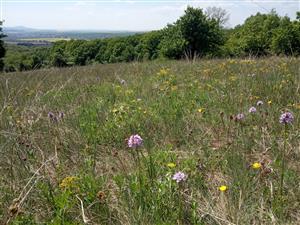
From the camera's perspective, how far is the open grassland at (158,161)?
2.13 metres

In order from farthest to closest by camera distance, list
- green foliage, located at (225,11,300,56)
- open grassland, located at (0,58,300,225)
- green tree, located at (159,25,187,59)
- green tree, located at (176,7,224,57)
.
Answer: green foliage, located at (225,11,300,56), green tree, located at (176,7,224,57), green tree, located at (159,25,187,59), open grassland, located at (0,58,300,225)

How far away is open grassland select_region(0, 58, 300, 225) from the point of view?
213cm

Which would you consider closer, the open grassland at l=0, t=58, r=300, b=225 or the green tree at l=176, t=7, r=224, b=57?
the open grassland at l=0, t=58, r=300, b=225

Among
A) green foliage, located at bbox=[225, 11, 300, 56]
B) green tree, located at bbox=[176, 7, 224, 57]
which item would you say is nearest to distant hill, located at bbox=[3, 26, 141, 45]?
green tree, located at bbox=[176, 7, 224, 57]

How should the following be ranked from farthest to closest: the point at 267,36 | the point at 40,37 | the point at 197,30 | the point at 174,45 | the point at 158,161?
the point at 267,36 < the point at 197,30 < the point at 174,45 < the point at 40,37 < the point at 158,161

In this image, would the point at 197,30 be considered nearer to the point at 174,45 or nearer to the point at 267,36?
the point at 174,45

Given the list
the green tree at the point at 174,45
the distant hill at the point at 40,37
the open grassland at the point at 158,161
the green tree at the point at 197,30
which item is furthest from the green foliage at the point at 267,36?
the open grassland at the point at 158,161

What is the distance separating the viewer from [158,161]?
9.12 feet

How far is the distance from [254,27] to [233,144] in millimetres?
43728

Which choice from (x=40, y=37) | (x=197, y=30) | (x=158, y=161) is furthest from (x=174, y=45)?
(x=158, y=161)

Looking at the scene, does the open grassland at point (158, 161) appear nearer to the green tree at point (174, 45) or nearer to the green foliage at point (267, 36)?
the green tree at point (174, 45)

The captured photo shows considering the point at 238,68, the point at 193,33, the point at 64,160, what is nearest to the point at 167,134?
the point at 64,160

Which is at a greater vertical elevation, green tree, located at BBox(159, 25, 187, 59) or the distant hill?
the distant hill

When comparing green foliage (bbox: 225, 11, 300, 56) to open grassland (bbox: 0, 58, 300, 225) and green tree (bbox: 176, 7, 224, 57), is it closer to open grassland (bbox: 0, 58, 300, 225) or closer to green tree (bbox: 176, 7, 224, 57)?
green tree (bbox: 176, 7, 224, 57)
